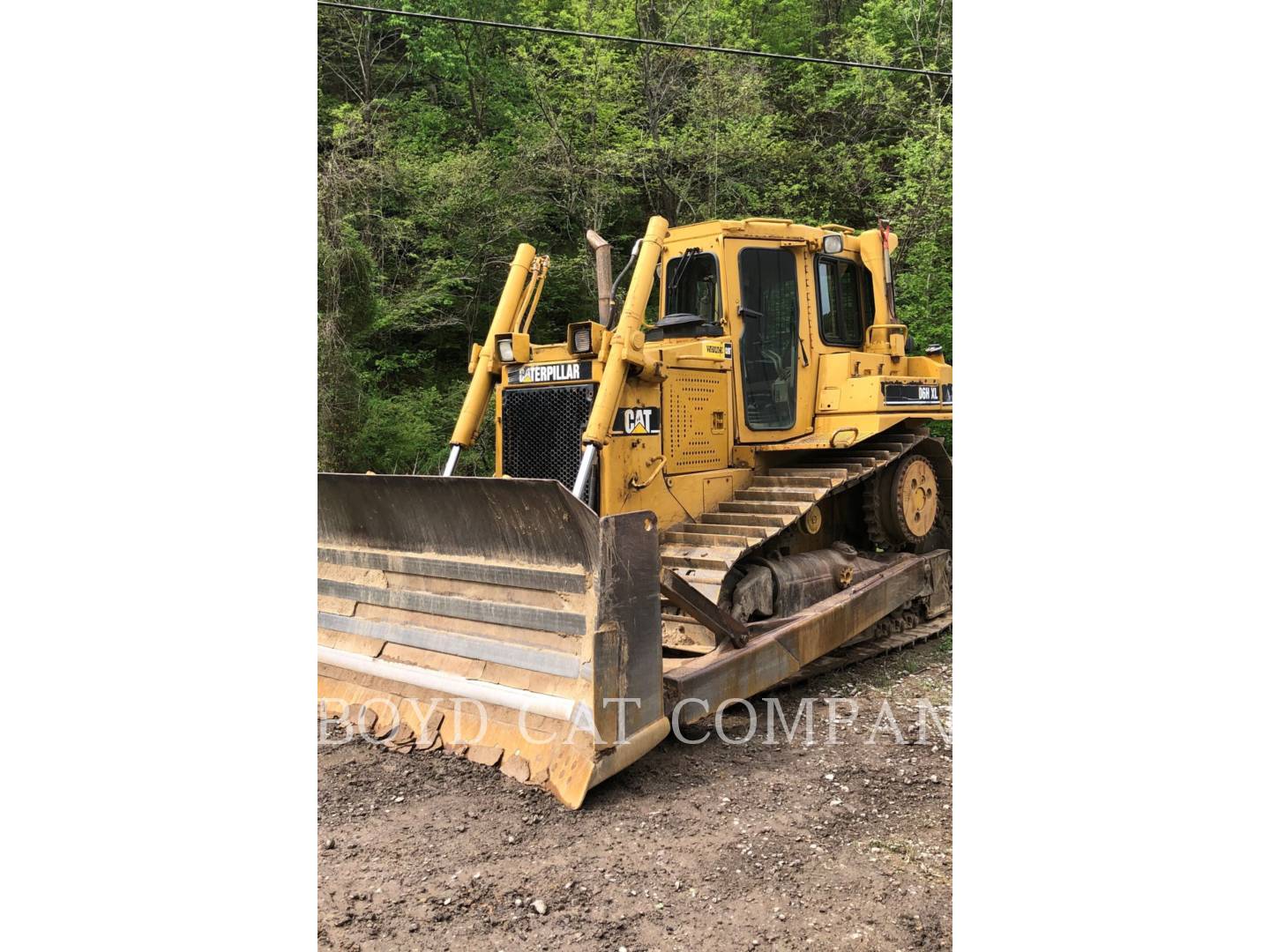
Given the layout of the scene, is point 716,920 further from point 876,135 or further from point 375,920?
point 876,135

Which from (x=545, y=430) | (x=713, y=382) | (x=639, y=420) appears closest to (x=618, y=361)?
(x=639, y=420)

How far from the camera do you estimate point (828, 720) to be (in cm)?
467

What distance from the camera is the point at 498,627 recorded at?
12.9 ft

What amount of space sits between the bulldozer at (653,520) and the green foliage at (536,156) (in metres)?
1.76

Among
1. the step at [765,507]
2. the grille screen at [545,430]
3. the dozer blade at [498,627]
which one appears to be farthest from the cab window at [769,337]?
the dozer blade at [498,627]

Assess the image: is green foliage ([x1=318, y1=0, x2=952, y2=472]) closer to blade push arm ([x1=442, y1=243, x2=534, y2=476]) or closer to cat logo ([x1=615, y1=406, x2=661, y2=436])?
blade push arm ([x1=442, y1=243, x2=534, y2=476])

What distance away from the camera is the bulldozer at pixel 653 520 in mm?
3668

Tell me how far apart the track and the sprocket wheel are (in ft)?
0.17

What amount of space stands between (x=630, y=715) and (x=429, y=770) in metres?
0.92

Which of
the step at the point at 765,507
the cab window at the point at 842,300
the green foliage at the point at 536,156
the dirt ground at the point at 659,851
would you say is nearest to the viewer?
the dirt ground at the point at 659,851

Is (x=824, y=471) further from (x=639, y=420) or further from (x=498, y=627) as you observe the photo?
(x=498, y=627)

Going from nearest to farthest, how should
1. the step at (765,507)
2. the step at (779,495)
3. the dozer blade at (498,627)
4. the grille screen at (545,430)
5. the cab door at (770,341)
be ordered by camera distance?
1. the dozer blade at (498,627)
2. the grille screen at (545,430)
3. the step at (765,507)
4. the step at (779,495)
5. the cab door at (770,341)

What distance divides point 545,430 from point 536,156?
8755mm

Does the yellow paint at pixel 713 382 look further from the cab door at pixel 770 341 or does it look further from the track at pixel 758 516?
the track at pixel 758 516
